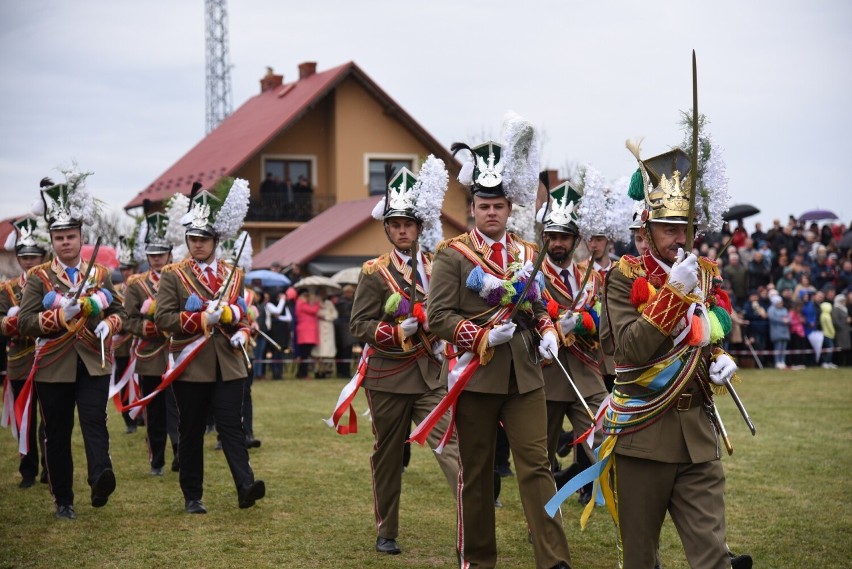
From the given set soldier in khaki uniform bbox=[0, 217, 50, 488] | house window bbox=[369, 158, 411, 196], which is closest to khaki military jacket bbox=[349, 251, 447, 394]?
soldier in khaki uniform bbox=[0, 217, 50, 488]

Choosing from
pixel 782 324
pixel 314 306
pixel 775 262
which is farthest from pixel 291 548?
pixel 775 262

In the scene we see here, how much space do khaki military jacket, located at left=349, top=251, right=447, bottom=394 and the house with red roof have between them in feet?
86.1

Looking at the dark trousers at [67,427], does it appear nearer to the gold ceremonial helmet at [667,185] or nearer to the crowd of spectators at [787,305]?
the gold ceremonial helmet at [667,185]

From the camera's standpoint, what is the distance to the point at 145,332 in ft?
38.5

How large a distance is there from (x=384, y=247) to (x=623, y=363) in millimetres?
24862

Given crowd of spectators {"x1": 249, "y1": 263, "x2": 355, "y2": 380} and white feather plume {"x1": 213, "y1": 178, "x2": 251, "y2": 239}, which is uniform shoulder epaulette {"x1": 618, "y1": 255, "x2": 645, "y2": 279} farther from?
crowd of spectators {"x1": 249, "y1": 263, "x2": 355, "y2": 380}

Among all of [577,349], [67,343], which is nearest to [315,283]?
[67,343]

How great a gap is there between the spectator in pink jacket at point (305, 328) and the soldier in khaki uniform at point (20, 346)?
35.6 ft

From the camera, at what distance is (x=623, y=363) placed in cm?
571

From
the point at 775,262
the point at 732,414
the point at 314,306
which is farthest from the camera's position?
the point at 775,262

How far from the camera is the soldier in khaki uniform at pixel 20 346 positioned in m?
10.3

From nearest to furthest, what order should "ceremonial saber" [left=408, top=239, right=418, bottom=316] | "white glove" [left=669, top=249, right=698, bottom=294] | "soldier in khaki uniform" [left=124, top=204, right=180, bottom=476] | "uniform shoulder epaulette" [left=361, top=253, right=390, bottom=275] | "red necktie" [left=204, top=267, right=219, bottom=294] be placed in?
"white glove" [left=669, top=249, right=698, bottom=294] < "ceremonial saber" [left=408, top=239, right=418, bottom=316] < "uniform shoulder epaulette" [left=361, top=253, right=390, bottom=275] < "red necktie" [left=204, top=267, right=219, bottom=294] < "soldier in khaki uniform" [left=124, top=204, right=180, bottom=476]

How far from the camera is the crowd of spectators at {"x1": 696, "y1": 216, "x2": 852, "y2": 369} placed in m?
23.7

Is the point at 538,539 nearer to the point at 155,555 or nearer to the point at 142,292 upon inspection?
the point at 155,555
